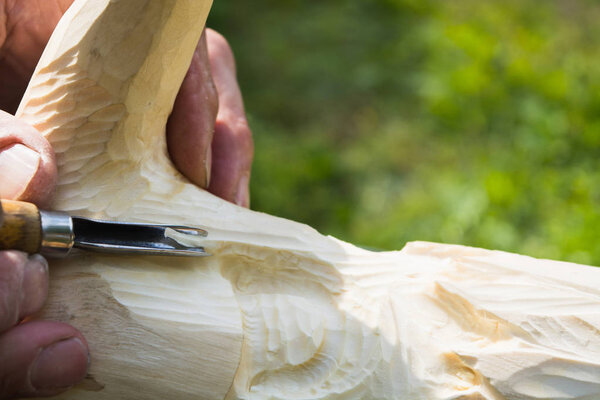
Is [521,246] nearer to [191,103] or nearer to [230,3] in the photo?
[191,103]

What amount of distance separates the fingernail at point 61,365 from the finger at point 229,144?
0.78 m

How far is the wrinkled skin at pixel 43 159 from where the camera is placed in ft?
3.66

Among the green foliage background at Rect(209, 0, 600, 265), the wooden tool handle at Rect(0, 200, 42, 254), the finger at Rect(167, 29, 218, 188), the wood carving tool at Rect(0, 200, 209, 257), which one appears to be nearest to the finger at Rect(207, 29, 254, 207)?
the finger at Rect(167, 29, 218, 188)

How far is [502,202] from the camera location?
2977mm

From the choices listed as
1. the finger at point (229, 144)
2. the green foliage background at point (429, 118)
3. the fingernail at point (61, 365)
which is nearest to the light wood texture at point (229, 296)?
the fingernail at point (61, 365)

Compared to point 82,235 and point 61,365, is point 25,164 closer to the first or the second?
point 82,235

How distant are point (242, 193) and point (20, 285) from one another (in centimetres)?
86

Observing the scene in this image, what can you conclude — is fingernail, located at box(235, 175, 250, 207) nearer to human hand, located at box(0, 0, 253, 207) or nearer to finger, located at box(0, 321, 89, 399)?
human hand, located at box(0, 0, 253, 207)

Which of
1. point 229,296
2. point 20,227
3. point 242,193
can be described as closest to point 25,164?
point 20,227

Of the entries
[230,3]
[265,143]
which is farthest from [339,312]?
[230,3]

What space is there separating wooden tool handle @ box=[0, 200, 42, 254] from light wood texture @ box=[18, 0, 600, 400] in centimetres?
10

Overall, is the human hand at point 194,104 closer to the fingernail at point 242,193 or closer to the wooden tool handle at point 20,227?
the fingernail at point 242,193

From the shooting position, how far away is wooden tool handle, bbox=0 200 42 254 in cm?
108

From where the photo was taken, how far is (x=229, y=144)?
1913 mm
